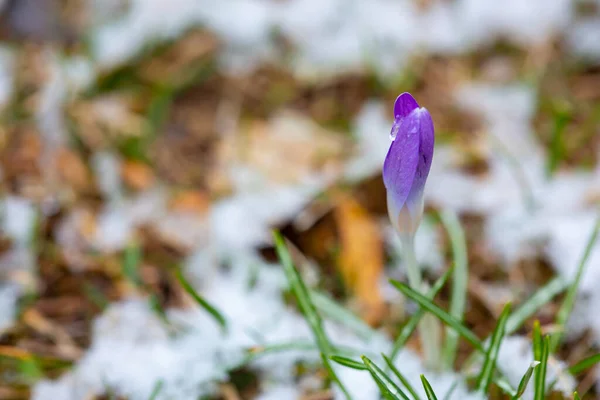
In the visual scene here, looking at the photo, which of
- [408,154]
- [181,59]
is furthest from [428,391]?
[181,59]

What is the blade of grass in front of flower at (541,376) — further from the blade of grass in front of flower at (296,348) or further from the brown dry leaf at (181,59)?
the brown dry leaf at (181,59)

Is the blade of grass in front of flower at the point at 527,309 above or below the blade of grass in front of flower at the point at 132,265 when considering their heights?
below

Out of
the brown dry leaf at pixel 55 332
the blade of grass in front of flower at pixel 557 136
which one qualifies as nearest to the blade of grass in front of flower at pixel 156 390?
the brown dry leaf at pixel 55 332

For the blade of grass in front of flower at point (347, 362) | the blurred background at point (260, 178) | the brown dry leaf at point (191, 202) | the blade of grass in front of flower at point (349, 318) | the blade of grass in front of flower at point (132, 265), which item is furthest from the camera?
the brown dry leaf at point (191, 202)

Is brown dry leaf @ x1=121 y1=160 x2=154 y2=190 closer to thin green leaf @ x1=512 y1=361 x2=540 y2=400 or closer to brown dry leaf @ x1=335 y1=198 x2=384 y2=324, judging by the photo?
brown dry leaf @ x1=335 y1=198 x2=384 y2=324

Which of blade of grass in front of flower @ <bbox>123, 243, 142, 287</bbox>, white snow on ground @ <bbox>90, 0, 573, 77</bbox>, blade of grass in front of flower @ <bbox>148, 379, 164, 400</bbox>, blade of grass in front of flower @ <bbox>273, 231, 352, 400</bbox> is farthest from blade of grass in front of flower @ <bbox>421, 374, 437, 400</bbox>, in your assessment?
white snow on ground @ <bbox>90, 0, 573, 77</bbox>

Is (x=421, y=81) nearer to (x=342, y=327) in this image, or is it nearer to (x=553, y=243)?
(x=553, y=243)

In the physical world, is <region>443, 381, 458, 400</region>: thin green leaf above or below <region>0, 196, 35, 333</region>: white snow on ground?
below
